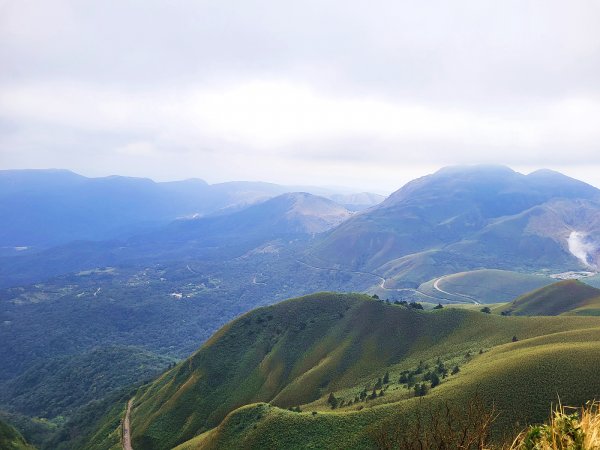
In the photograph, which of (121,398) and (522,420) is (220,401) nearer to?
(121,398)

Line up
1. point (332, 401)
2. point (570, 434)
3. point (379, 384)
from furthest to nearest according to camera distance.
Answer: point (379, 384) → point (332, 401) → point (570, 434)

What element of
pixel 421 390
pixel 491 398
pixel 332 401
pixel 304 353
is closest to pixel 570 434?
pixel 491 398

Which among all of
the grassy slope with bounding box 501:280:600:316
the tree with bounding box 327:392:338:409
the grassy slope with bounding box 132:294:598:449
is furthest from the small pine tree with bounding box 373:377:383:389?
the grassy slope with bounding box 501:280:600:316

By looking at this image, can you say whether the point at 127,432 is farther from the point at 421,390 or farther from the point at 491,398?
the point at 491,398

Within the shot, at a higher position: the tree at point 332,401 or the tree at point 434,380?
the tree at point 434,380

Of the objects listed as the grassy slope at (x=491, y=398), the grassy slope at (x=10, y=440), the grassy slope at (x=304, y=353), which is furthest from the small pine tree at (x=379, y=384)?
the grassy slope at (x=10, y=440)

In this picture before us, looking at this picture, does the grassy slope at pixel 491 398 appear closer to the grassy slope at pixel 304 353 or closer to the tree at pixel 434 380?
the tree at pixel 434 380
